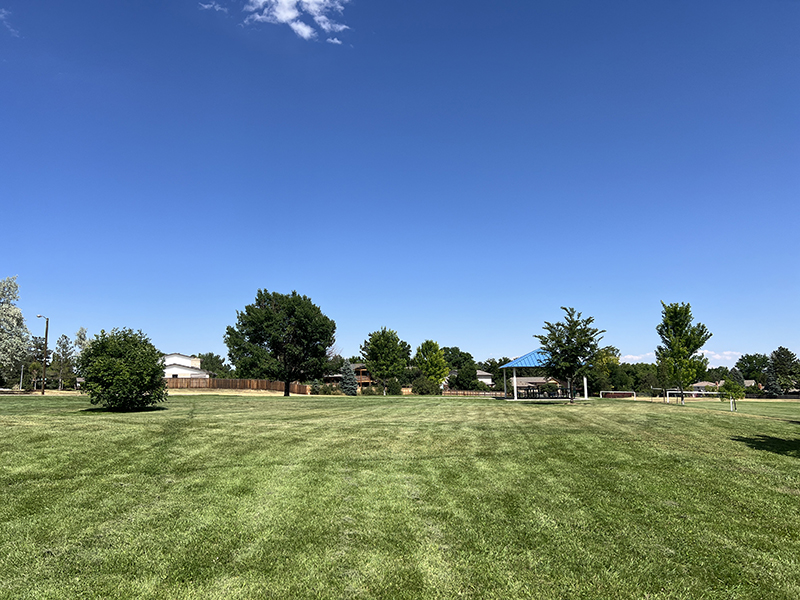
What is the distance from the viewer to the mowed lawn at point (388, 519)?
4.57 metres

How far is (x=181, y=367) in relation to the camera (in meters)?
67.9

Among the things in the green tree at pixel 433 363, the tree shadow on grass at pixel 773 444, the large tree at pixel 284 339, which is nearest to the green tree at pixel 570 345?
the tree shadow on grass at pixel 773 444

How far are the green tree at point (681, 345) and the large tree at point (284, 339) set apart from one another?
117 feet

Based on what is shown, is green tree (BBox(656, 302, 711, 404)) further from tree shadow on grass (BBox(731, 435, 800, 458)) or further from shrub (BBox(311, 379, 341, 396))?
shrub (BBox(311, 379, 341, 396))

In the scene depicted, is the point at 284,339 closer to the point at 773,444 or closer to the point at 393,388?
the point at 393,388

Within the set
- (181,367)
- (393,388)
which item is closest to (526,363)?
(393,388)

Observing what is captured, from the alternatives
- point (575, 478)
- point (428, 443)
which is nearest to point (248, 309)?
point (428, 443)

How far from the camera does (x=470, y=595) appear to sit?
434 centimetres

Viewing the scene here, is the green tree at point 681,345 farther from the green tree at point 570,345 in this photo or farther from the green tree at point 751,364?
the green tree at point 751,364

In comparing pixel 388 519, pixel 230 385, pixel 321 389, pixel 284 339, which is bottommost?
pixel 321 389

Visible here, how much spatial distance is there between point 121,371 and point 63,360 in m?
55.3

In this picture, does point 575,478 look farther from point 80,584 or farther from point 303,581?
point 80,584

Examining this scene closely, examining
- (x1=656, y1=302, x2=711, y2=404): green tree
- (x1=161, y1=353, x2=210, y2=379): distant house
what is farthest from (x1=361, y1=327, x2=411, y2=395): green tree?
(x1=656, y1=302, x2=711, y2=404): green tree

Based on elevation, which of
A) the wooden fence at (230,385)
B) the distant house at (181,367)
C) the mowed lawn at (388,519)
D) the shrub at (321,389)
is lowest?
the shrub at (321,389)
